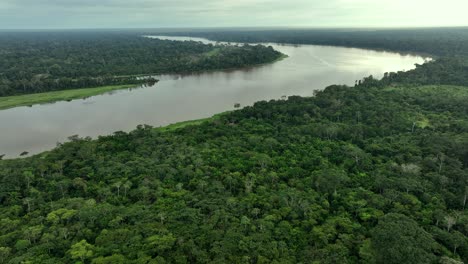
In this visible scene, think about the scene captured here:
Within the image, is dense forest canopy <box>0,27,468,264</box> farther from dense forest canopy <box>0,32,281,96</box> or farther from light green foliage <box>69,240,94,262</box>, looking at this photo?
dense forest canopy <box>0,32,281,96</box>

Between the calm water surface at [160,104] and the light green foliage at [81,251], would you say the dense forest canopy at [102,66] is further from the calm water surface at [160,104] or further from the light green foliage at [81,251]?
the light green foliage at [81,251]

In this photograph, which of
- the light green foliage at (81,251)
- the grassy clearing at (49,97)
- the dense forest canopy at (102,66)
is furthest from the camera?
the dense forest canopy at (102,66)

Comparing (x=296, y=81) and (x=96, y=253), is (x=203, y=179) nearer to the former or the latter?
(x=96, y=253)

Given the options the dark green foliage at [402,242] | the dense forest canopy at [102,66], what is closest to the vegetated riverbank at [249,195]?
the dark green foliage at [402,242]

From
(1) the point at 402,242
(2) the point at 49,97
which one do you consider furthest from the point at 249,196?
(2) the point at 49,97

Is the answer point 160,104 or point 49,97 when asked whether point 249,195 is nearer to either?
point 160,104

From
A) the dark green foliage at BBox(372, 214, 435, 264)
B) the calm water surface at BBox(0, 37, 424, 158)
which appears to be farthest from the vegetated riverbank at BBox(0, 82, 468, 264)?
the calm water surface at BBox(0, 37, 424, 158)

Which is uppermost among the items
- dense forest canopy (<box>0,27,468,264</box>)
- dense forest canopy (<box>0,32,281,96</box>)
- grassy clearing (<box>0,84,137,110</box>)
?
dense forest canopy (<box>0,32,281,96</box>)
